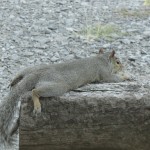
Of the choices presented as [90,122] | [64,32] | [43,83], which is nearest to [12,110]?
[43,83]

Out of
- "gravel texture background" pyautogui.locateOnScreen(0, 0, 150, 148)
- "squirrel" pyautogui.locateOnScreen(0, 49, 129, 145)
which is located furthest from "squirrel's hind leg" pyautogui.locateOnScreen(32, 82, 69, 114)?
"gravel texture background" pyautogui.locateOnScreen(0, 0, 150, 148)

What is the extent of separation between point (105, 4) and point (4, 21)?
1729mm

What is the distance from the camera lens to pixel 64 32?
318 inches

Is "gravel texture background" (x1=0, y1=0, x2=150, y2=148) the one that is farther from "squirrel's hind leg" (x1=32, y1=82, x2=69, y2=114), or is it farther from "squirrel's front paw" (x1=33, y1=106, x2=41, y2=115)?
"squirrel's front paw" (x1=33, y1=106, x2=41, y2=115)

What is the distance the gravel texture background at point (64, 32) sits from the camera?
7.05 metres

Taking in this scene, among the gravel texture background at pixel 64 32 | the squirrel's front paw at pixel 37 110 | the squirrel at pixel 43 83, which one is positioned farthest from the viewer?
the gravel texture background at pixel 64 32

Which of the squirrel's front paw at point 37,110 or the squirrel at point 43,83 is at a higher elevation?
the squirrel's front paw at point 37,110

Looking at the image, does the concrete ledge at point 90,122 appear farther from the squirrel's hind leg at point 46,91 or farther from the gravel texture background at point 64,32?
the gravel texture background at point 64,32

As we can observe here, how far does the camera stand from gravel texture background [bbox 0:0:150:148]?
7.05 m

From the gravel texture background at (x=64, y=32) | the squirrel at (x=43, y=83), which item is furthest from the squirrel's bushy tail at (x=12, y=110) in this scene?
the gravel texture background at (x=64, y=32)

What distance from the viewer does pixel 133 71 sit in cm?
675

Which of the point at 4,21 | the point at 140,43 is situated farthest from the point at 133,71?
the point at 4,21

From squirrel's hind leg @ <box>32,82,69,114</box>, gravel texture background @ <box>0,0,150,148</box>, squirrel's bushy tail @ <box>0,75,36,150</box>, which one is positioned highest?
squirrel's hind leg @ <box>32,82,69,114</box>

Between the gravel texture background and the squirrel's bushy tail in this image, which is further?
the gravel texture background
